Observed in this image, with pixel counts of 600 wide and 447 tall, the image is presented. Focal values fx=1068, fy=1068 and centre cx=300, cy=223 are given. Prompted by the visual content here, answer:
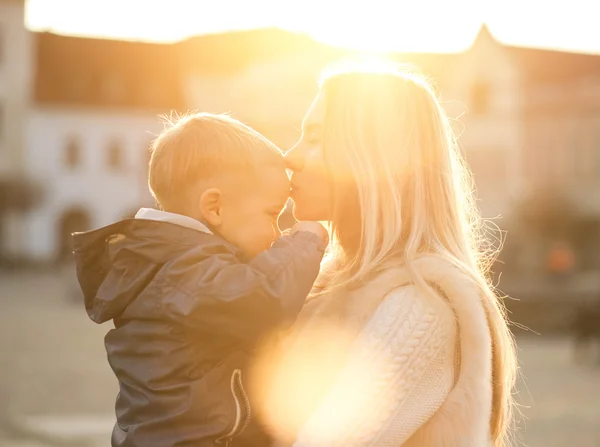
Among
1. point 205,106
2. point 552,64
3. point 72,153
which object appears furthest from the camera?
point 72,153

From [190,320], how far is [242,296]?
5.5 inches

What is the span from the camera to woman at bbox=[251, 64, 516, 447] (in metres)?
2.51

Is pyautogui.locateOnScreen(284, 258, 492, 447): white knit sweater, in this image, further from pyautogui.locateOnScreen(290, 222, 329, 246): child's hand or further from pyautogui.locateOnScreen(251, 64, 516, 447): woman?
pyautogui.locateOnScreen(290, 222, 329, 246): child's hand

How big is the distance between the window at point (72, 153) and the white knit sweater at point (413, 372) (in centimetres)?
5258

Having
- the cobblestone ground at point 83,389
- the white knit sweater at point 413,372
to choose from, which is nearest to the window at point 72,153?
the cobblestone ground at point 83,389

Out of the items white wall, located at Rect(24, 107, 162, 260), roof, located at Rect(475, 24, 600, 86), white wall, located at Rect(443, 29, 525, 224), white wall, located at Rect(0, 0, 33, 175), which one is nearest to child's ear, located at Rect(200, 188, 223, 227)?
white wall, located at Rect(443, 29, 525, 224)

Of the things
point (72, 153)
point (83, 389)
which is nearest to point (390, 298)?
point (83, 389)

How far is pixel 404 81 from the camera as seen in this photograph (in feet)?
9.41

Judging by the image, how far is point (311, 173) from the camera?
113 inches

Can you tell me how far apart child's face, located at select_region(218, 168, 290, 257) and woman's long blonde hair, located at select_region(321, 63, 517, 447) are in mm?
171

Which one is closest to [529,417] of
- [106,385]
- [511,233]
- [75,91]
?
[106,385]

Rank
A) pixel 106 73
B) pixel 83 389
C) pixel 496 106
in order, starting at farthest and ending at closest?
pixel 106 73
pixel 496 106
pixel 83 389

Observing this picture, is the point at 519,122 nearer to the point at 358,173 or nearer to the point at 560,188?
the point at 560,188

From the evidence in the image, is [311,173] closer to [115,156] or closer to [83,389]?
Result: [83,389]
